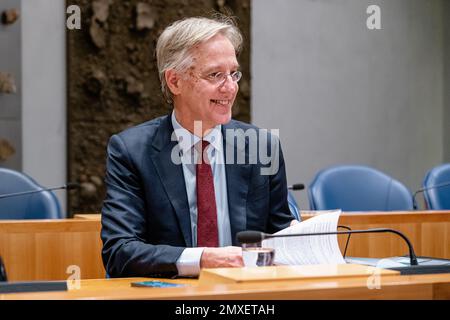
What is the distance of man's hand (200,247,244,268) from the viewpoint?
2.16 metres

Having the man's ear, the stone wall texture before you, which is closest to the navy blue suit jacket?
the man's ear

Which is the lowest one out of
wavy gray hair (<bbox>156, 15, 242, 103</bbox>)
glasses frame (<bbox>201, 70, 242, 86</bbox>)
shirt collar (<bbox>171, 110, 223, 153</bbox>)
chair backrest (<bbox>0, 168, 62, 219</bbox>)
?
chair backrest (<bbox>0, 168, 62, 219</bbox>)

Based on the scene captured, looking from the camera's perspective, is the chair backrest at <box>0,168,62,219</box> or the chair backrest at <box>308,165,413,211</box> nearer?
the chair backrest at <box>0,168,62,219</box>

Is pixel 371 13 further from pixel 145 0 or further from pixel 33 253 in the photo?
pixel 33 253

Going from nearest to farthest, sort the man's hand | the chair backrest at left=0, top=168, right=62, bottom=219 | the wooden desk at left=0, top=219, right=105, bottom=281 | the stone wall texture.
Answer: the man's hand < the wooden desk at left=0, top=219, right=105, bottom=281 < the chair backrest at left=0, top=168, right=62, bottom=219 < the stone wall texture

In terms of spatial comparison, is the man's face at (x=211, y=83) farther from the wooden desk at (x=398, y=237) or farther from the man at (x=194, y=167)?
the wooden desk at (x=398, y=237)

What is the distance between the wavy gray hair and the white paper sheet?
0.74 m

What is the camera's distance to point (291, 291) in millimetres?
1594

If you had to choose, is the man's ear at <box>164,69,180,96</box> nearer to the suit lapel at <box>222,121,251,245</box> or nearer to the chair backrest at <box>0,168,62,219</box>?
→ the suit lapel at <box>222,121,251,245</box>

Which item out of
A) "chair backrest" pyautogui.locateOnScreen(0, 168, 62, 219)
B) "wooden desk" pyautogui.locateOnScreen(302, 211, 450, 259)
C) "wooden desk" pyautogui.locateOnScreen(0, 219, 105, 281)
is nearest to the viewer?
"wooden desk" pyautogui.locateOnScreen(0, 219, 105, 281)

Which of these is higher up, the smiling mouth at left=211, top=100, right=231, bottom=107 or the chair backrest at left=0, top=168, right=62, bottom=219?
the smiling mouth at left=211, top=100, right=231, bottom=107

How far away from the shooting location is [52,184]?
5.26 m

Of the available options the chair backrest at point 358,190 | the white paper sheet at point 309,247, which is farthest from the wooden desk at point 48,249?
the chair backrest at point 358,190

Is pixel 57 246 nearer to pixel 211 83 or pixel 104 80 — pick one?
pixel 211 83
